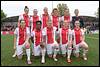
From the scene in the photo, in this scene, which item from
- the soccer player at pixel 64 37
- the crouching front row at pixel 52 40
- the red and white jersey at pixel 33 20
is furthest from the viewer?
the red and white jersey at pixel 33 20

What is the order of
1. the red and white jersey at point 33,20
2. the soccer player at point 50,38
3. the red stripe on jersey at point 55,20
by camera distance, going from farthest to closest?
the red stripe on jersey at point 55,20, the red and white jersey at point 33,20, the soccer player at point 50,38

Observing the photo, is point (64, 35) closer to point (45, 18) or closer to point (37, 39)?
point (37, 39)

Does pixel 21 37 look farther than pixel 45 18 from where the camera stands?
No

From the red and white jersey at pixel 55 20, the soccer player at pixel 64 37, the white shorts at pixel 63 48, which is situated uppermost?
the red and white jersey at pixel 55 20

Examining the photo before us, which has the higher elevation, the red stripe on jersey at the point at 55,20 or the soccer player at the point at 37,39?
the red stripe on jersey at the point at 55,20

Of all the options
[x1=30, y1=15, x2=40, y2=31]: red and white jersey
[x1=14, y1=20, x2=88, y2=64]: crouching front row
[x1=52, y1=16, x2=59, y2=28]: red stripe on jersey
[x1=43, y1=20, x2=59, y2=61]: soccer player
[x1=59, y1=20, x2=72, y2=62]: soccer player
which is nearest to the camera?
[x1=14, y1=20, x2=88, y2=64]: crouching front row

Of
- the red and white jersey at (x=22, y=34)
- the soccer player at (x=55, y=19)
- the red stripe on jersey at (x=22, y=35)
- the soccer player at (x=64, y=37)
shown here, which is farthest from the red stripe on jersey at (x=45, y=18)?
the red stripe on jersey at (x=22, y=35)

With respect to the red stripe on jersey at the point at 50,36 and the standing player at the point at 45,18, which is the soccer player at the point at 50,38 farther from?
the standing player at the point at 45,18

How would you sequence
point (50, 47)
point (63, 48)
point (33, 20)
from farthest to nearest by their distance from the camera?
point (33, 20) < point (63, 48) < point (50, 47)

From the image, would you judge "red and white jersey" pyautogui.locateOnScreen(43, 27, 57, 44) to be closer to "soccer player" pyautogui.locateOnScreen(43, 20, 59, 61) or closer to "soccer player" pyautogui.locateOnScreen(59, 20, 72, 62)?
"soccer player" pyautogui.locateOnScreen(43, 20, 59, 61)

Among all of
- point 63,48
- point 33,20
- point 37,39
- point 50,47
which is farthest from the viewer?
point 33,20

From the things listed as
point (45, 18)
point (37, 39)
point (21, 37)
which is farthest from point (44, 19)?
point (21, 37)

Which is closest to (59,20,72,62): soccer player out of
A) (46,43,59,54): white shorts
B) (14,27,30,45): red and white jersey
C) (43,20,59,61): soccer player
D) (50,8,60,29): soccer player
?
(43,20,59,61): soccer player

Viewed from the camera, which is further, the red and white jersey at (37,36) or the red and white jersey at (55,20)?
the red and white jersey at (55,20)
